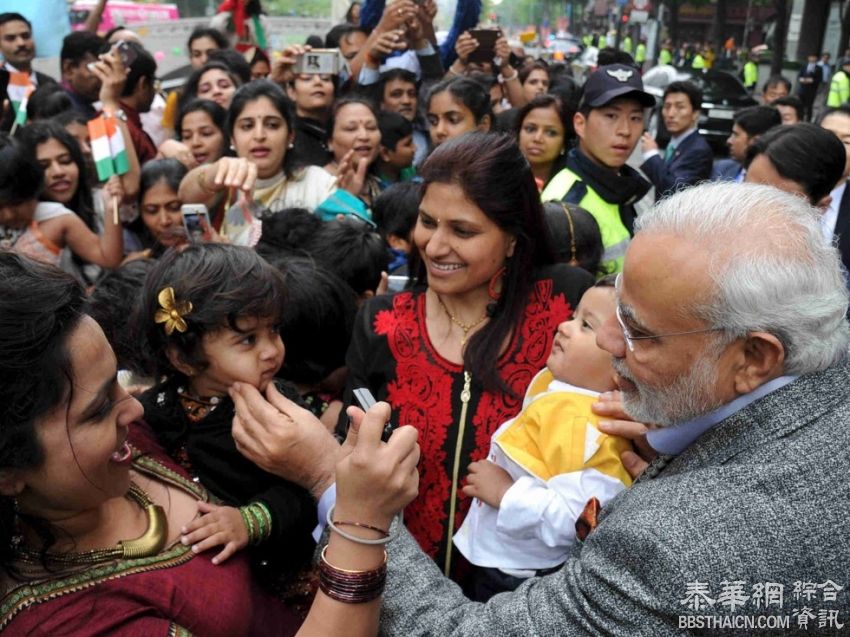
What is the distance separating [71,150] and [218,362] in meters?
2.97

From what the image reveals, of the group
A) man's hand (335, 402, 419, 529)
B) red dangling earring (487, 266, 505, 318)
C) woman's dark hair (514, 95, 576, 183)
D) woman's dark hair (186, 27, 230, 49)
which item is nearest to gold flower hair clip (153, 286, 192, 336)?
man's hand (335, 402, 419, 529)

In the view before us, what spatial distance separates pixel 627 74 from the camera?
4023mm

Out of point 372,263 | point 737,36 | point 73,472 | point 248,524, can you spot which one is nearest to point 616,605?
point 248,524

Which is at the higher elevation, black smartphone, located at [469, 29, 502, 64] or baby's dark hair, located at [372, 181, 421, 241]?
black smartphone, located at [469, 29, 502, 64]

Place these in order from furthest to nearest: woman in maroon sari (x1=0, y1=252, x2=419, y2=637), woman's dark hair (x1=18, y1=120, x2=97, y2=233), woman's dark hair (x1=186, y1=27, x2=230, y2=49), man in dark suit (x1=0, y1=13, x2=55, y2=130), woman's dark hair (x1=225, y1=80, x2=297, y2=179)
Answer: woman's dark hair (x1=186, y1=27, x2=230, y2=49) < man in dark suit (x1=0, y1=13, x2=55, y2=130) < woman's dark hair (x1=18, y1=120, x2=97, y2=233) < woman's dark hair (x1=225, y1=80, x2=297, y2=179) < woman in maroon sari (x1=0, y1=252, x2=419, y2=637)

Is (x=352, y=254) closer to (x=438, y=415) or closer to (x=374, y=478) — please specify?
(x=438, y=415)

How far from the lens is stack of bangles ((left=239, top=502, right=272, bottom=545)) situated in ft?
5.72

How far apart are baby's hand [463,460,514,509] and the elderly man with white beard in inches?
18.2

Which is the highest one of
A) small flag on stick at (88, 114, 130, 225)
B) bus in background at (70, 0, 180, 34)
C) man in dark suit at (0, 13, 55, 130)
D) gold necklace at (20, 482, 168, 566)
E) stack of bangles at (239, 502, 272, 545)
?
bus in background at (70, 0, 180, 34)

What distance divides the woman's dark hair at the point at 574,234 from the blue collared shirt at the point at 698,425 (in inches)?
61.1

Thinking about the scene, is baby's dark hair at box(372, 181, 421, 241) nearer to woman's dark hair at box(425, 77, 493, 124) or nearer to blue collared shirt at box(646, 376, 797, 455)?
woman's dark hair at box(425, 77, 493, 124)

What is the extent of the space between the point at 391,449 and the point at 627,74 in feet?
10.3

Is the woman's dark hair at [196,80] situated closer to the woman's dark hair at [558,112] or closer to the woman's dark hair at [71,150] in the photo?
the woman's dark hair at [71,150]

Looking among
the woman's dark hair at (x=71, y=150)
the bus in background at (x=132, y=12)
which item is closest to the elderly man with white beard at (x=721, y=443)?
the woman's dark hair at (x=71, y=150)
